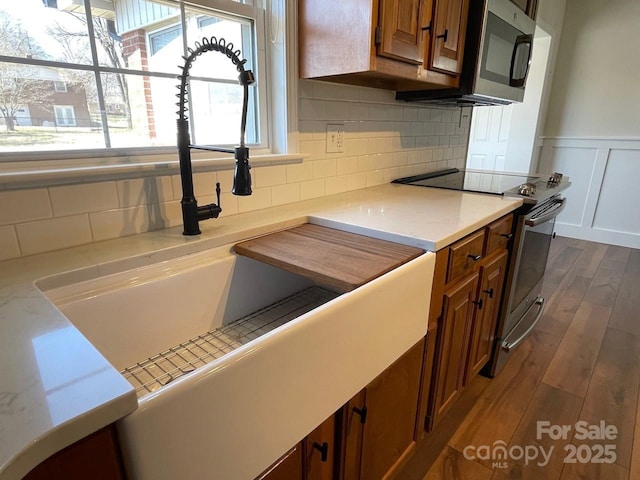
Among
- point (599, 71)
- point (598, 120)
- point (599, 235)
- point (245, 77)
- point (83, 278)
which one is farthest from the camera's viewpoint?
point (599, 235)

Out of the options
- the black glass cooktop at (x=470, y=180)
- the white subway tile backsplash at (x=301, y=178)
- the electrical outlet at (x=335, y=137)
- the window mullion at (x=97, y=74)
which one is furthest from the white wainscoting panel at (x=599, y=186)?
the window mullion at (x=97, y=74)

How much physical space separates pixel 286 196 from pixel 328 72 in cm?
46

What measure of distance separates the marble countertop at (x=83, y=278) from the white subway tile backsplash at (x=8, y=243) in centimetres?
2

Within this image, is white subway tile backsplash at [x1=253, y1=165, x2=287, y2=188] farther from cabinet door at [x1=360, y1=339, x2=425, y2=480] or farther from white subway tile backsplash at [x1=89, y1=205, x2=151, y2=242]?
cabinet door at [x1=360, y1=339, x2=425, y2=480]

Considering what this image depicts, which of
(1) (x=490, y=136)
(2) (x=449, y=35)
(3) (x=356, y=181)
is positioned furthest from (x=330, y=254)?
(1) (x=490, y=136)

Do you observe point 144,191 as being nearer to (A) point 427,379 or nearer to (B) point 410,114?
(A) point 427,379

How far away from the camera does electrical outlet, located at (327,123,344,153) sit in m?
1.56

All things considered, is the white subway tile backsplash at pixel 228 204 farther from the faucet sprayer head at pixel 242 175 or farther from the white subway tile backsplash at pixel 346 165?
the white subway tile backsplash at pixel 346 165

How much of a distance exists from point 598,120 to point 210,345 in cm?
426

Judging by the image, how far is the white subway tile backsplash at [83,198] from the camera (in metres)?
0.90

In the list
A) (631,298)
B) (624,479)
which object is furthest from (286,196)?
(631,298)

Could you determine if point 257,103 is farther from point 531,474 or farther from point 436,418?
point 531,474

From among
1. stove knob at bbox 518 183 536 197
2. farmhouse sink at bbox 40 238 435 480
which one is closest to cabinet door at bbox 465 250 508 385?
stove knob at bbox 518 183 536 197

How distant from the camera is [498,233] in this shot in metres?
1.46
